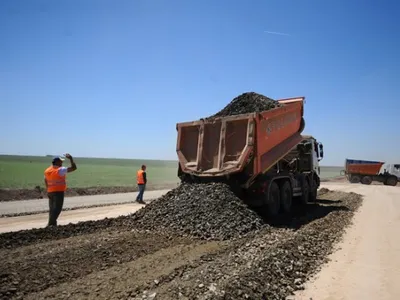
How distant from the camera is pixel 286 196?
33.7 feet

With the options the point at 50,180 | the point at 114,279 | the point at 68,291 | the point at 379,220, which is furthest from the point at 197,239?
the point at 379,220

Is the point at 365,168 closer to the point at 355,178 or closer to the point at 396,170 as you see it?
the point at 355,178

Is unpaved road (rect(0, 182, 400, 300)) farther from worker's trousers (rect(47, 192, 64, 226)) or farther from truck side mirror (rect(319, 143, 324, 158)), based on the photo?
truck side mirror (rect(319, 143, 324, 158))

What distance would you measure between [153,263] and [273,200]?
5.26m

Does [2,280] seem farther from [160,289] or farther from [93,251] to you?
[160,289]

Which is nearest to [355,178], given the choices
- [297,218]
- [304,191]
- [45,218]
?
[304,191]

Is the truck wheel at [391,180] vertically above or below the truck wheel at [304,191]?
below

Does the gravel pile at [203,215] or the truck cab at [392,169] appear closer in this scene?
the gravel pile at [203,215]

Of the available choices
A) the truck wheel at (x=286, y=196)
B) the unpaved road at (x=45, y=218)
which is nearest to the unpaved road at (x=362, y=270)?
the truck wheel at (x=286, y=196)

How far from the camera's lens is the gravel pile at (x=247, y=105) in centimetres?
988

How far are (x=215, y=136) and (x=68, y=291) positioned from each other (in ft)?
19.3

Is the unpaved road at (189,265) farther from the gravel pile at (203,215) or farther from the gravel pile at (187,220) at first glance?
the gravel pile at (203,215)

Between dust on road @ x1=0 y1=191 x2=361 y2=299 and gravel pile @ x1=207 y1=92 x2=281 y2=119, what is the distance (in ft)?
12.7

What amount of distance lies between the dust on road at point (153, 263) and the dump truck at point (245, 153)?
1633 mm
